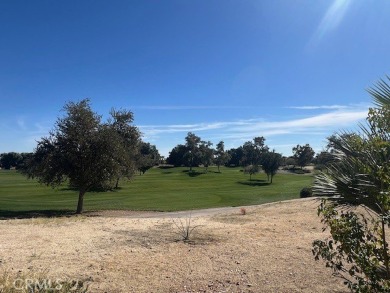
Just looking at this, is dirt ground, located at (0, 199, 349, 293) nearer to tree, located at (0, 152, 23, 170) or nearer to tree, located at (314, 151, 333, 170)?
tree, located at (314, 151, 333, 170)

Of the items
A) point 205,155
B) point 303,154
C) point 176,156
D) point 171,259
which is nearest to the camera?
point 171,259

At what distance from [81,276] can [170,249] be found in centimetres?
303

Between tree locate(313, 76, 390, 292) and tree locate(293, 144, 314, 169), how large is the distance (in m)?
108

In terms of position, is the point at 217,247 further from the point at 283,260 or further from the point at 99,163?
the point at 99,163

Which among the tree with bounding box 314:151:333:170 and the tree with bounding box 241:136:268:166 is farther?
the tree with bounding box 241:136:268:166

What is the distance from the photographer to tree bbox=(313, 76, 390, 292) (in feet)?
12.5

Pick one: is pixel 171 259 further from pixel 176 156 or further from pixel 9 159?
pixel 9 159

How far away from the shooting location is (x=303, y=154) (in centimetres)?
10988

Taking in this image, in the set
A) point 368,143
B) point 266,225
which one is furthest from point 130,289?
point 266,225

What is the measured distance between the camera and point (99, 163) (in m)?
23.5

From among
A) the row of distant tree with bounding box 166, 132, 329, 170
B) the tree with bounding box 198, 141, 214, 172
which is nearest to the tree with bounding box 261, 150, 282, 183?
the row of distant tree with bounding box 166, 132, 329, 170

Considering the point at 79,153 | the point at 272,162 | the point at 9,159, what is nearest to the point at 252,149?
the point at 272,162

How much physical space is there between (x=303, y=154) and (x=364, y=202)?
109m

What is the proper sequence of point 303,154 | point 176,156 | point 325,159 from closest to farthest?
point 325,159
point 303,154
point 176,156
